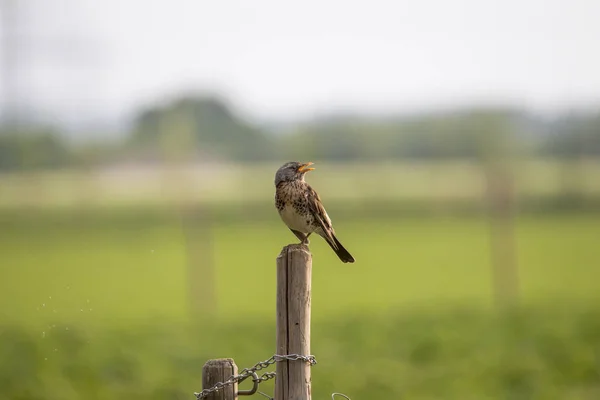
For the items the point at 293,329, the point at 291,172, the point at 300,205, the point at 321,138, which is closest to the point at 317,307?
the point at 291,172

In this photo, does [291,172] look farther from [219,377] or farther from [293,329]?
[219,377]

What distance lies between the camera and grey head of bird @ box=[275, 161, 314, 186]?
23.0ft

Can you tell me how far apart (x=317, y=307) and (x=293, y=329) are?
18.1m

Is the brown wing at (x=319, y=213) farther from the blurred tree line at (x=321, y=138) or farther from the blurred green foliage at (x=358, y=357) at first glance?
the blurred tree line at (x=321, y=138)

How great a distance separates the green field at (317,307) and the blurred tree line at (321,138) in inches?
125

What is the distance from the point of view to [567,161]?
50375mm

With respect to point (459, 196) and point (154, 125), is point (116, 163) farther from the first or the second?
point (459, 196)

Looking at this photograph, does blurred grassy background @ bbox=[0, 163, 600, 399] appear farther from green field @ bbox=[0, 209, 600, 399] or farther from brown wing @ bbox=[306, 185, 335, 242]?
brown wing @ bbox=[306, 185, 335, 242]

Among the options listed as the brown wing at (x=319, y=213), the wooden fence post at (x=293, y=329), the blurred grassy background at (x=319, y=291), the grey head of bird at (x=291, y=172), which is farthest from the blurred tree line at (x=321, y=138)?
the wooden fence post at (x=293, y=329)

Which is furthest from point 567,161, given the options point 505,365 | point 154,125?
point 505,365

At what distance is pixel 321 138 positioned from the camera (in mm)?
60062

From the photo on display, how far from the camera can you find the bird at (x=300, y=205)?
22.0 ft

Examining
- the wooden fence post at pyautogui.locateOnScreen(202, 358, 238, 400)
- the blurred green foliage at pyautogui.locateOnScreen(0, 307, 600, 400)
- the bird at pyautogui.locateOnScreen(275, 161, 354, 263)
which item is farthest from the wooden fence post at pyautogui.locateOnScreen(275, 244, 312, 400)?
the blurred green foliage at pyautogui.locateOnScreen(0, 307, 600, 400)

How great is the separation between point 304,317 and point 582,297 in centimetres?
1979
